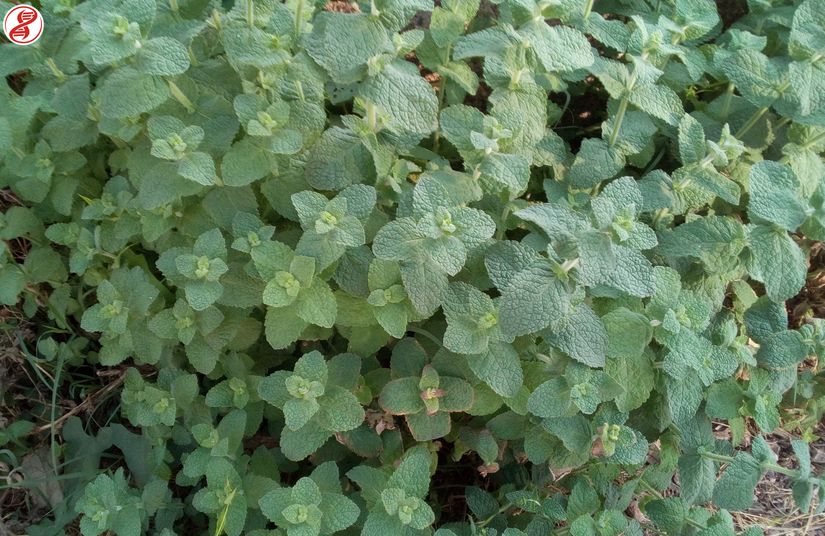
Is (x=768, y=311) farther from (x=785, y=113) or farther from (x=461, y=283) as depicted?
(x=461, y=283)

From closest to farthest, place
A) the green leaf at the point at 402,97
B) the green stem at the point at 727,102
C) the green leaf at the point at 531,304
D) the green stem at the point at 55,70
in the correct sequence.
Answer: the green leaf at the point at 531,304, the green leaf at the point at 402,97, the green stem at the point at 55,70, the green stem at the point at 727,102

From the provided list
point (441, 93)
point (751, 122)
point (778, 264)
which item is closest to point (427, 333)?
point (441, 93)

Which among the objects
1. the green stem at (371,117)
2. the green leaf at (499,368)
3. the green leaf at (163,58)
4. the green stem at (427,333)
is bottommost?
the green stem at (427,333)

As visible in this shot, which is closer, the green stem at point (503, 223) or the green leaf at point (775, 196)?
the green leaf at point (775, 196)

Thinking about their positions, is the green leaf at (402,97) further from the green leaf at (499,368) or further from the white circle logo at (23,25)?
the white circle logo at (23,25)

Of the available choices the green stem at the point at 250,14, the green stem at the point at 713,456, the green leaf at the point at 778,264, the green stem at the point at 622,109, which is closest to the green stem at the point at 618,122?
the green stem at the point at 622,109

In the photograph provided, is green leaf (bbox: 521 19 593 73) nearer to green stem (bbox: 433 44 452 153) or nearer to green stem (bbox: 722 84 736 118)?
green stem (bbox: 433 44 452 153)

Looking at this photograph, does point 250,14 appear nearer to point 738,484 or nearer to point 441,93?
point 441,93
